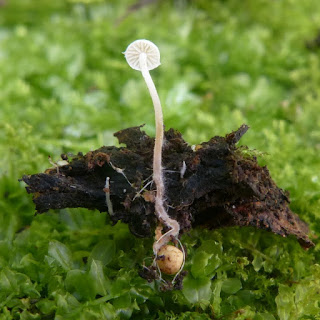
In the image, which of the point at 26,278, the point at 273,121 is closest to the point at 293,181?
the point at 273,121

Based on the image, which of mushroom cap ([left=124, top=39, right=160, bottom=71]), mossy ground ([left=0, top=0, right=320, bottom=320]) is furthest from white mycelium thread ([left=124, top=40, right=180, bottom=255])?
mossy ground ([left=0, top=0, right=320, bottom=320])

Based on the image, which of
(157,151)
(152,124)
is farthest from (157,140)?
(152,124)

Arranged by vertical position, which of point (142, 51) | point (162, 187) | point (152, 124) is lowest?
point (162, 187)

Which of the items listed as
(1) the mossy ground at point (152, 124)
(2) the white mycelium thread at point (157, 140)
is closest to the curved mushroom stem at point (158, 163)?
(2) the white mycelium thread at point (157, 140)

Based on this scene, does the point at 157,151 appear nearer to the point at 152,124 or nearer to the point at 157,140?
the point at 157,140

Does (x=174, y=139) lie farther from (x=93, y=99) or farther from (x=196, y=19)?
(x=196, y=19)

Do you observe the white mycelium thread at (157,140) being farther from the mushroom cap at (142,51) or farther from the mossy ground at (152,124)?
the mossy ground at (152,124)
